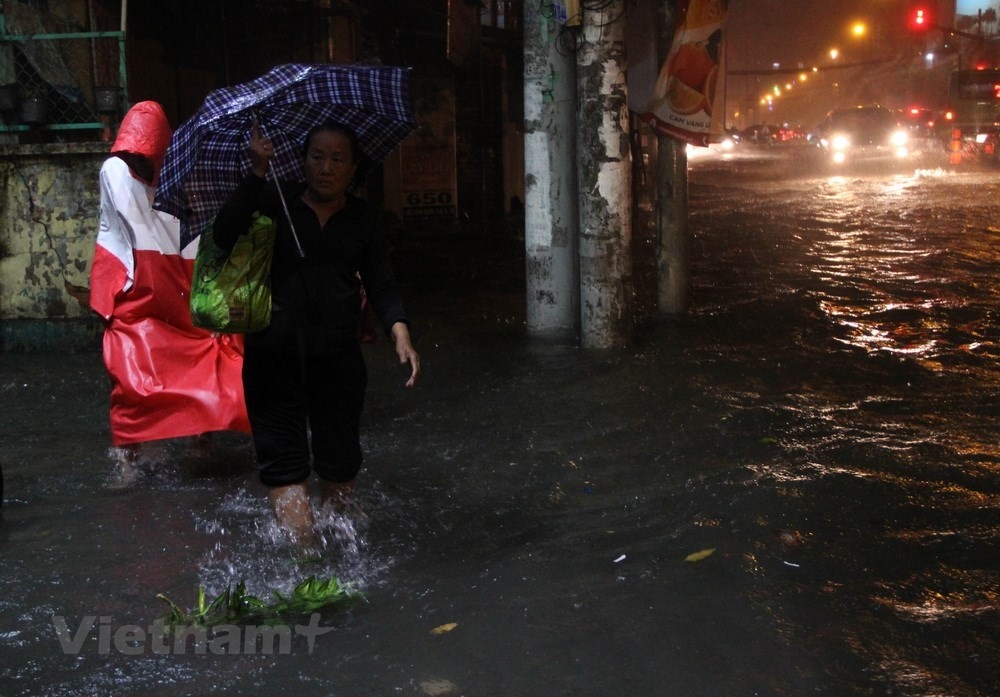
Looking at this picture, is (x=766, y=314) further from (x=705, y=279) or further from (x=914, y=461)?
(x=914, y=461)

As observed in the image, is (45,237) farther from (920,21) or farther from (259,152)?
(920,21)

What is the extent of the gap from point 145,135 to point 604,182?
3435mm

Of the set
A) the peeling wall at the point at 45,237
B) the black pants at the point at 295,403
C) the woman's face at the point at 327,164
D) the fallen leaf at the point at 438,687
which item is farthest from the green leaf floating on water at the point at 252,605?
the peeling wall at the point at 45,237

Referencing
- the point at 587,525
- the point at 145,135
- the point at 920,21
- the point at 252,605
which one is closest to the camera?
the point at 252,605

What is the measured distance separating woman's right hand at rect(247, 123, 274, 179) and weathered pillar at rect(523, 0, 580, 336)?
14.8ft

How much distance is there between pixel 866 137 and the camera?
97.9 feet

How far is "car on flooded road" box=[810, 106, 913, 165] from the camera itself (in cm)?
2931

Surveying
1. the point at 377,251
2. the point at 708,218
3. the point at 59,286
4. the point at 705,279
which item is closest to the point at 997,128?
the point at 708,218

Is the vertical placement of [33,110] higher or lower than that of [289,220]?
higher

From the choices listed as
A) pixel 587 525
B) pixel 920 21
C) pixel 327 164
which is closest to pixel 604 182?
pixel 587 525

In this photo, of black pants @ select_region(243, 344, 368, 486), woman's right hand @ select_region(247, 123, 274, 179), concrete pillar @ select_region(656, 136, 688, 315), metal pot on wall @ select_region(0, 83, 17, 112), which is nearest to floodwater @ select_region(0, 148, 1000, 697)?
A: concrete pillar @ select_region(656, 136, 688, 315)

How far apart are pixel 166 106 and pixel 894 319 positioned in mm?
8400

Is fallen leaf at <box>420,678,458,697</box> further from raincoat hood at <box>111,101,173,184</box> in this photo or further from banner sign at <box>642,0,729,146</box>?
banner sign at <box>642,0,729,146</box>

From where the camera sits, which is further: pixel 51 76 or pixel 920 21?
pixel 920 21
